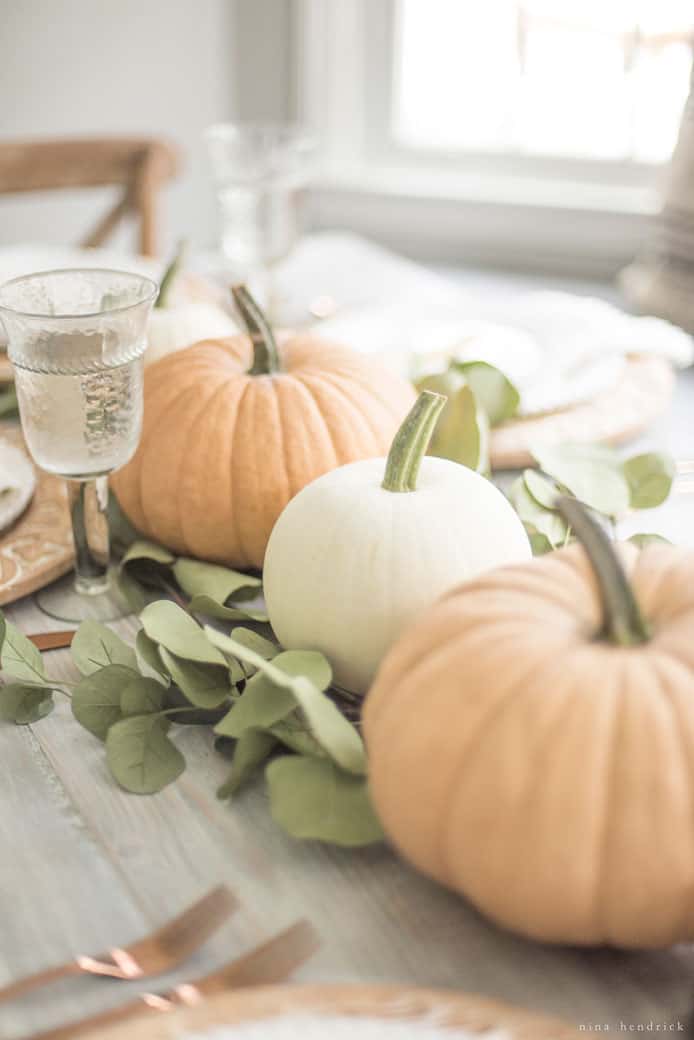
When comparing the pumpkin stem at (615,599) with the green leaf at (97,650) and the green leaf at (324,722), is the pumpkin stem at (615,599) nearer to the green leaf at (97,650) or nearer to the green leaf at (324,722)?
the green leaf at (324,722)

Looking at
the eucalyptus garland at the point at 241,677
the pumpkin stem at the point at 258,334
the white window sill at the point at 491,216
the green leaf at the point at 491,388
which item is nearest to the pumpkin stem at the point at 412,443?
the eucalyptus garland at the point at 241,677

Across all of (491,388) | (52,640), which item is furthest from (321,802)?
(491,388)

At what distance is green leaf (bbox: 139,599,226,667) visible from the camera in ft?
2.01

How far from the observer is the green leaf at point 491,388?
937mm

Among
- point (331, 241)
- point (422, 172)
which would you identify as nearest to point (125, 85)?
point (422, 172)

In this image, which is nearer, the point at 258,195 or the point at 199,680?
the point at 199,680

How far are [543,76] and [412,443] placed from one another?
1.72 m

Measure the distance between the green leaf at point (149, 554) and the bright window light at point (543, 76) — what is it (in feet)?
4.85

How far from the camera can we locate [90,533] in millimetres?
758

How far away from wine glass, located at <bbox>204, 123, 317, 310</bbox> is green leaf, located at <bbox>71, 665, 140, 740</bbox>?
856 millimetres

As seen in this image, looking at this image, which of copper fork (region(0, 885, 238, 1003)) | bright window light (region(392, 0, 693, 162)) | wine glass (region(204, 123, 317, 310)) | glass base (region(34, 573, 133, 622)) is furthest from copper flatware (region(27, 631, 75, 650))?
bright window light (region(392, 0, 693, 162))

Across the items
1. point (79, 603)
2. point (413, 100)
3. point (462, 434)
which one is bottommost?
point (79, 603)

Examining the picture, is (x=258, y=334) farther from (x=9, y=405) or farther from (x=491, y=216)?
(x=491, y=216)

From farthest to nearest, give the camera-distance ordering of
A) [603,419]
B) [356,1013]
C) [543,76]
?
[543,76] < [603,419] < [356,1013]
